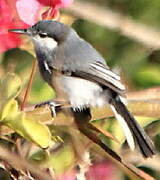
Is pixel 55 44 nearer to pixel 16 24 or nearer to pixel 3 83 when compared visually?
pixel 16 24

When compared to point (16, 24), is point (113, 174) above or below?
below

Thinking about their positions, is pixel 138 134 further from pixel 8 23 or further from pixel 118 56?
pixel 8 23

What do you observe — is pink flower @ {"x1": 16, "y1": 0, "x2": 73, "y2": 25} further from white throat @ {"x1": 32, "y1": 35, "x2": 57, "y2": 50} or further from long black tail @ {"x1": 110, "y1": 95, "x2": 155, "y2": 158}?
white throat @ {"x1": 32, "y1": 35, "x2": 57, "y2": 50}

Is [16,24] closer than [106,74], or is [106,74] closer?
[16,24]

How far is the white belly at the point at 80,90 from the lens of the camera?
122 cm

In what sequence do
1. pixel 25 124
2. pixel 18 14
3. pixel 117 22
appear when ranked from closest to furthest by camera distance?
1. pixel 25 124
2. pixel 18 14
3. pixel 117 22

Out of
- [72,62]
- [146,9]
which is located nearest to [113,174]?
[146,9]

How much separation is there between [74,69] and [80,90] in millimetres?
52

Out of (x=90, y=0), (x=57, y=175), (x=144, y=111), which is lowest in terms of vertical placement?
(x=57, y=175)

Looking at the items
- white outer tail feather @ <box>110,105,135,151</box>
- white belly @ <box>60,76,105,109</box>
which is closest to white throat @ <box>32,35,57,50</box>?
white belly @ <box>60,76,105,109</box>

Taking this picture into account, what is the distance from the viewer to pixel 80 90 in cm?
129

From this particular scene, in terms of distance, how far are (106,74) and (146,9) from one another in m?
0.20

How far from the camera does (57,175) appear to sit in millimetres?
818

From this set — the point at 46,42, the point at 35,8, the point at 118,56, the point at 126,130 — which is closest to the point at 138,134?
the point at 126,130
